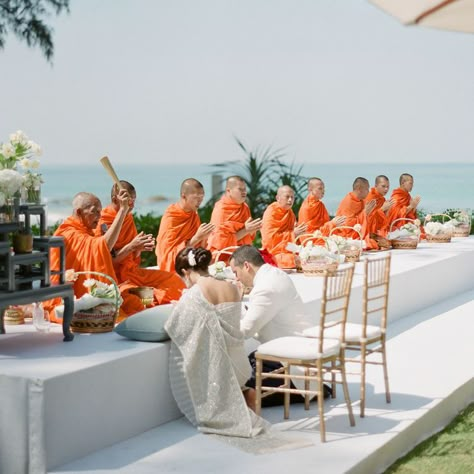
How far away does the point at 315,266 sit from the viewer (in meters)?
8.89

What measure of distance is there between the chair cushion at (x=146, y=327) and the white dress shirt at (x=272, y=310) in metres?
0.53

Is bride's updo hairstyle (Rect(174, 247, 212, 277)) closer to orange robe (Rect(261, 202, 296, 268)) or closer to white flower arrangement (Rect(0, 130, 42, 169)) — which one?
white flower arrangement (Rect(0, 130, 42, 169))

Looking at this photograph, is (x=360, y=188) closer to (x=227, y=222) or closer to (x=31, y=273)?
(x=227, y=222)

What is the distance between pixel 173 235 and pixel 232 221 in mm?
1307

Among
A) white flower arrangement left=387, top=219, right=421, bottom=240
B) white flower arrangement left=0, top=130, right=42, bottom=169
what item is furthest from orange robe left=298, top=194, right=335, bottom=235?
white flower arrangement left=0, top=130, right=42, bottom=169

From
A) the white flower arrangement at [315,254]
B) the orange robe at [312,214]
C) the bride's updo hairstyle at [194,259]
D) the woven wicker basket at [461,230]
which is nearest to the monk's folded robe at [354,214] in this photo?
the orange robe at [312,214]

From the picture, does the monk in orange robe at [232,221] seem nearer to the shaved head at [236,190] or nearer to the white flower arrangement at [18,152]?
the shaved head at [236,190]

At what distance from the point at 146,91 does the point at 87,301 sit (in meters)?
37.2

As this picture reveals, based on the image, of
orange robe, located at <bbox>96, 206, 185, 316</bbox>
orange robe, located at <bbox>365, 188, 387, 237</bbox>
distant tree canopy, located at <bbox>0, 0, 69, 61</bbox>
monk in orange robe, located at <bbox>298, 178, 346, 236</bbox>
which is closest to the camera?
orange robe, located at <bbox>96, 206, 185, 316</bbox>

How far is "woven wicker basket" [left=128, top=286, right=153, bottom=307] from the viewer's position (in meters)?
6.94

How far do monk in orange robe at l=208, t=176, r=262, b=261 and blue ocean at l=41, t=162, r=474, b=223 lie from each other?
1443 inches

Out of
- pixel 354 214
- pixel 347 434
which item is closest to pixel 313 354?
pixel 347 434

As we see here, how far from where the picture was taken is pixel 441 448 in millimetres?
5426

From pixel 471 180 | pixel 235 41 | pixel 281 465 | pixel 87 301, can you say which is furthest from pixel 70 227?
pixel 471 180
